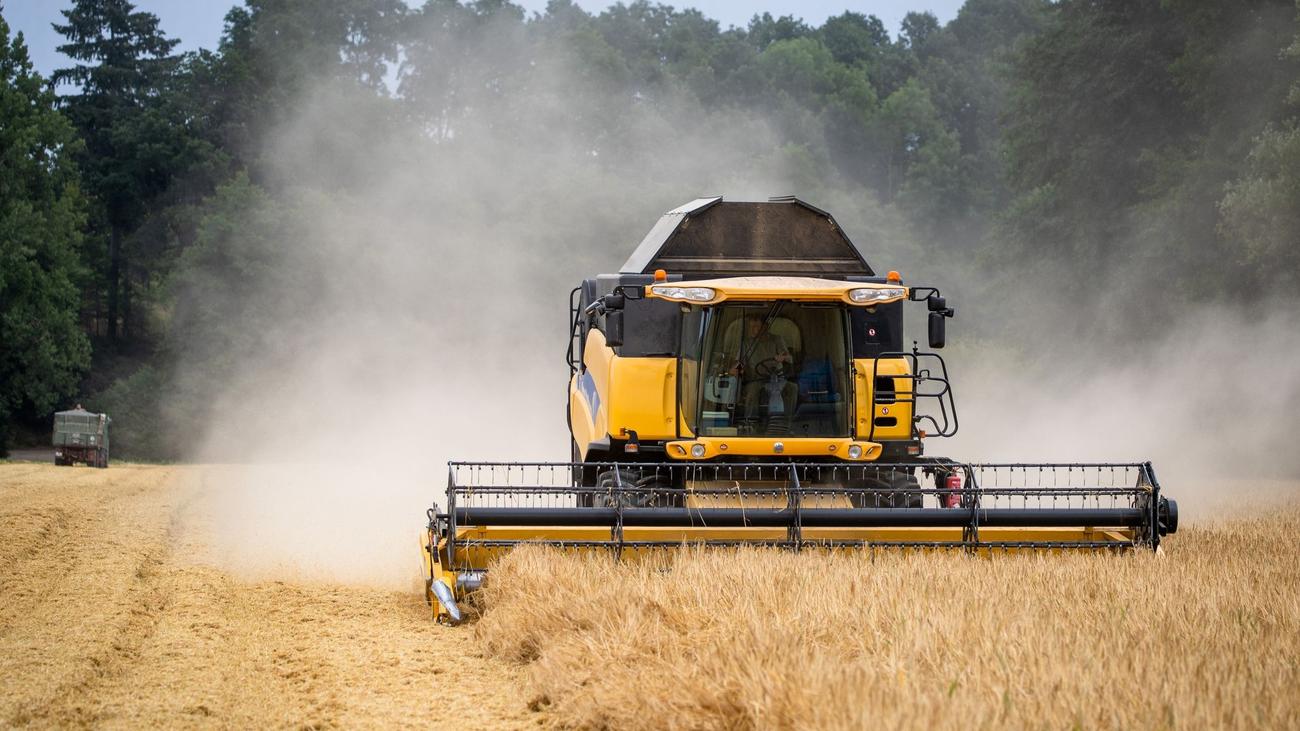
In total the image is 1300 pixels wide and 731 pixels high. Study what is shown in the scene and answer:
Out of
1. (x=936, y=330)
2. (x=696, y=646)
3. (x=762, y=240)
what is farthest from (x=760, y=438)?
(x=696, y=646)

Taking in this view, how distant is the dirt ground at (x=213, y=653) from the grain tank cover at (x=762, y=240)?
13.0 feet

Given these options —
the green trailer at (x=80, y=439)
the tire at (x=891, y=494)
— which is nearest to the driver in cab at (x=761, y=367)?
the tire at (x=891, y=494)

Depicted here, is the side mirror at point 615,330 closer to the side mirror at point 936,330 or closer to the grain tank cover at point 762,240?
the grain tank cover at point 762,240

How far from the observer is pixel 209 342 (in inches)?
1777

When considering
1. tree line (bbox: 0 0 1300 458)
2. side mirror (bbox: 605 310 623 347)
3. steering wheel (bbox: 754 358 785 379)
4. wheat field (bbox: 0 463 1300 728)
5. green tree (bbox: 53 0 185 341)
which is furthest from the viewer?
green tree (bbox: 53 0 185 341)

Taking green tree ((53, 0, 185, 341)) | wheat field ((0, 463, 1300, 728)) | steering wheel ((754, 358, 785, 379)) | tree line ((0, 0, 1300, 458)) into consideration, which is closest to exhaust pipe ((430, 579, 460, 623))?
wheat field ((0, 463, 1300, 728))

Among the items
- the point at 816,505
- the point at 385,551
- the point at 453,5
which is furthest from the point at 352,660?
the point at 453,5

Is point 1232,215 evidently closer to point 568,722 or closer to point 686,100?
point 568,722

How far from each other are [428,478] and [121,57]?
1932 inches

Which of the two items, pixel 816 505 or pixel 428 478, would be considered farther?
pixel 428 478

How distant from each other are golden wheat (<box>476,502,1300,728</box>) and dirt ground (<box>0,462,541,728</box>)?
427mm

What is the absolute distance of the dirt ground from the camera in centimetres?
610

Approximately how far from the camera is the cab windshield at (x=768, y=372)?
10016 mm

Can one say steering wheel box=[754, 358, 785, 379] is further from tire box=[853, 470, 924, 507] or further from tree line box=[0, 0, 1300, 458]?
tree line box=[0, 0, 1300, 458]
